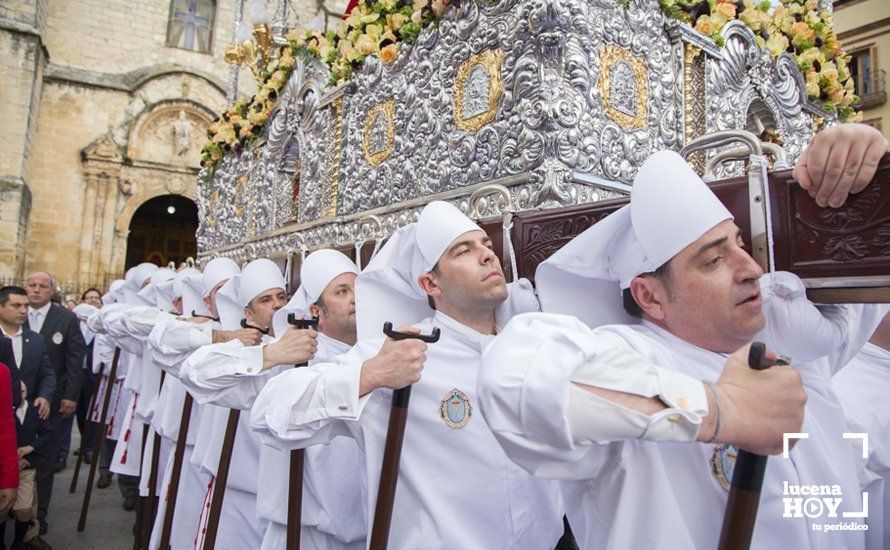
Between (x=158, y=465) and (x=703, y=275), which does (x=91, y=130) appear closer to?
(x=158, y=465)

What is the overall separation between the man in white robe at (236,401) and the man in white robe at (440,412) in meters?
0.63

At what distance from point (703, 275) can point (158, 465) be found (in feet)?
17.6

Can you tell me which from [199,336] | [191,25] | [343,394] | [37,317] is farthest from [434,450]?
[191,25]

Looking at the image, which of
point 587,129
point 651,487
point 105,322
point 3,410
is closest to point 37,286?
point 105,322

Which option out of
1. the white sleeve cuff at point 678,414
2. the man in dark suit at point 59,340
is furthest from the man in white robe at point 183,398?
the white sleeve cuff at point 678,414

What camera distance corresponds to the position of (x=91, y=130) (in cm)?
1661

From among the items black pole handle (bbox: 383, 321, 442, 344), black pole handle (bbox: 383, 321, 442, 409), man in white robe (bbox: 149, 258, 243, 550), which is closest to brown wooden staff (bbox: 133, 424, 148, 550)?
man in white robe (bbox: 149, 258, 243, 550)

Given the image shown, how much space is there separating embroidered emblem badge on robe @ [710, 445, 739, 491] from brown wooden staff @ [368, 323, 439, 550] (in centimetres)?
94

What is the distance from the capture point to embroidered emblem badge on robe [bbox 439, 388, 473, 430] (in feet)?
7.59

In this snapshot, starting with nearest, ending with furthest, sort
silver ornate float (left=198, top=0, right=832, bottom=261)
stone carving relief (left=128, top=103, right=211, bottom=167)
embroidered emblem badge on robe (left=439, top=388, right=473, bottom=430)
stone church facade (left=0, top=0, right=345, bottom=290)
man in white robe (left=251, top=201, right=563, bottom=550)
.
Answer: man in white robe (left=251, top=201, right=563, bottom=550) → embroidered emblem badge on robe (left=439, top=388, right=473, bottom=430) → silver ornate float (left=198, top=0, right=832, bottom=261) → stone church facade (left=0, top=0, right=345, bottom=290) → stone carving relief (left=128, top=103, right=211, bottom=167)

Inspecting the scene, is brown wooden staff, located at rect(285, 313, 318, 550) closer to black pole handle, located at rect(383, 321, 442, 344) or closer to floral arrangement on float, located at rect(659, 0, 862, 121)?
black pole handle, located at rect(383, 321, 442, 344)

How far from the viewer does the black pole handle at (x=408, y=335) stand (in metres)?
2.01

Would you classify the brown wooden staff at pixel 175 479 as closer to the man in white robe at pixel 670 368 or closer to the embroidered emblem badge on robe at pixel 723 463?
the man in white robe at pixel 670 368

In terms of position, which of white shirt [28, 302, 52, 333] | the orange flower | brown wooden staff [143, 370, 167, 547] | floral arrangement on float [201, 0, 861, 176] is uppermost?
floral arrangement on float [201, 0, 861, 176]
